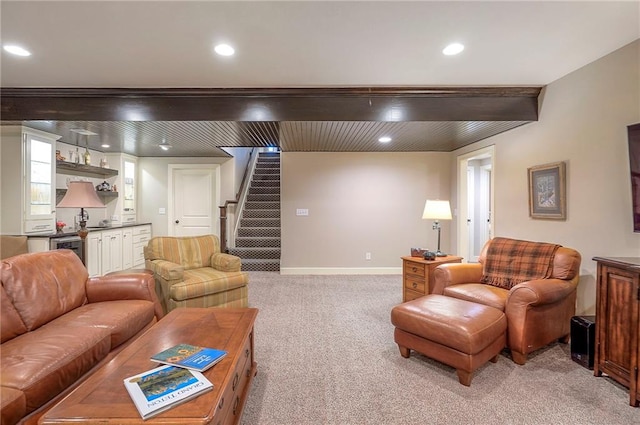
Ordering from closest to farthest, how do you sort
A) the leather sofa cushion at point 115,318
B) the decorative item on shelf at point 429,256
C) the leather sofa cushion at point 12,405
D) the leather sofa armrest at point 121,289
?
the leather sofa cushion at point 12,405 < the leather sofa cushion at point 115,318 < the leather sofa armrest at point 121,289 < the decorative item on shelf at point 429,256

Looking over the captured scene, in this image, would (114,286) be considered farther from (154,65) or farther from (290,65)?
(290,65)

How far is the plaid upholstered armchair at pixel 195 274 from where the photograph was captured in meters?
3.04

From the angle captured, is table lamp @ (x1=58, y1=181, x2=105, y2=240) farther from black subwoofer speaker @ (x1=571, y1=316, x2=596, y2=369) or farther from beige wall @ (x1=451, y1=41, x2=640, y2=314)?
beige wall @ (x1=451, y1=41, x2=640, y2=314)

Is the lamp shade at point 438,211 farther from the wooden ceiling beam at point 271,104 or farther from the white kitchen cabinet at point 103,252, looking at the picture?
the white kitchen cabinet at point 103,252

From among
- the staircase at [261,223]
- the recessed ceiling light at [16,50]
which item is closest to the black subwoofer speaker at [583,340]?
the staircase at [261,223]

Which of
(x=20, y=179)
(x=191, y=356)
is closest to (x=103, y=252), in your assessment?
(x=20, y=179)

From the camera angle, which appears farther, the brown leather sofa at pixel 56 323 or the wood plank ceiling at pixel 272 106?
the wood plank ceiling at pixel 272 106

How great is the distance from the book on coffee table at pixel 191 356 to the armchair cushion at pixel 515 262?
268 centimetres

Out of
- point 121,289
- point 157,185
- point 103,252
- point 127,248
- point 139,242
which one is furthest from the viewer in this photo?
point 157,185

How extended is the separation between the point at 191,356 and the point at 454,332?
1666 millimetres

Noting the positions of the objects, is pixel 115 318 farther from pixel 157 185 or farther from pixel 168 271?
→ pixel 157 185

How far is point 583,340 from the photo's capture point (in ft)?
7.70

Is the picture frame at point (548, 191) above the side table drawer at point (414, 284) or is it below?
above

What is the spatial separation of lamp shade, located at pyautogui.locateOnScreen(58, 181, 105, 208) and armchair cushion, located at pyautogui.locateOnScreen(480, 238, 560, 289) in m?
4.25
